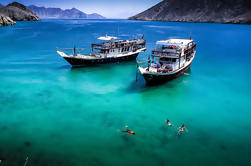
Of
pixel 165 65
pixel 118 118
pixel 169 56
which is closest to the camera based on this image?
pixel 118 118

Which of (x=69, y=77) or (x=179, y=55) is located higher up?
(x=179, y=55)

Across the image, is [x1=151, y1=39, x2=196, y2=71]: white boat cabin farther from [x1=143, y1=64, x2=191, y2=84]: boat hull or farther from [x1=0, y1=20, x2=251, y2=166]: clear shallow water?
[x1=0, y1=20, x2=251, y2=166]: clear shallow water

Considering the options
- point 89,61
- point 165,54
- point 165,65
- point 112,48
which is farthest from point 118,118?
point 112,48

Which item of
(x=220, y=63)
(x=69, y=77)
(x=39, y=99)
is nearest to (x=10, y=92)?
(x=39, y=99)

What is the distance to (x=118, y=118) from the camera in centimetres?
2203

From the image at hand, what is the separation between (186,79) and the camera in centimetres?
3578

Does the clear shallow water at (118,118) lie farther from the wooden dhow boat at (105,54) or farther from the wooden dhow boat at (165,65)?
the wooden dhow boat at (105,54)

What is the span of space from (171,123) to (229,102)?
37.1 feet

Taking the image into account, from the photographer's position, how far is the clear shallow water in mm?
16141

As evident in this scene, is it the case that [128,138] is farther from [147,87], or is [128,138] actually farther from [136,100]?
[147,87]

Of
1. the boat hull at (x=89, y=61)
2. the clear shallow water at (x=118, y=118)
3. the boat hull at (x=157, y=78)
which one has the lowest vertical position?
the clear shallow water at (x=118, y=118)

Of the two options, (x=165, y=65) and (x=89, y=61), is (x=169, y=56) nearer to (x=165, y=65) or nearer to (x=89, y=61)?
(x=165, y=65)

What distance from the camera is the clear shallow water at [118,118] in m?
16.1

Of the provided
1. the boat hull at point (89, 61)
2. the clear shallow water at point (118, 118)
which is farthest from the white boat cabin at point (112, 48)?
the clear shallow water at point (118, 118)
